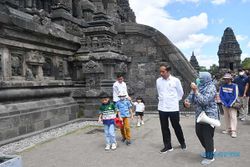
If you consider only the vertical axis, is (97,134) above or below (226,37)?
below

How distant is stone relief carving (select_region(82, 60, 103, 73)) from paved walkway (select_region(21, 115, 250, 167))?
2933 mm

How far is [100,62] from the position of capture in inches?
404

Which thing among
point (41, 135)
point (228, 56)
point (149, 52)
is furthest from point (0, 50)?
point (228, 56)

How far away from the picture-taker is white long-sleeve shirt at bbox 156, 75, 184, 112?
18.8 feet

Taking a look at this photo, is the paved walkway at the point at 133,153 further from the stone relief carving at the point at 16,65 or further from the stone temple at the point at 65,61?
the stone relief carving at the point at 16,65

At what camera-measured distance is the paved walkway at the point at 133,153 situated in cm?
513

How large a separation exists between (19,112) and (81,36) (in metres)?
4.52

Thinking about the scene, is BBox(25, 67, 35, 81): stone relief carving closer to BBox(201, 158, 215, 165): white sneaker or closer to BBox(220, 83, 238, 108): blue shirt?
BBox(220, 83, 238, 108): blue shirt

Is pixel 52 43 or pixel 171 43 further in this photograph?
pixel 171 43

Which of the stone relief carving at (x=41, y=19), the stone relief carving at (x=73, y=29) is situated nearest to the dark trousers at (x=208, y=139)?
the stone relief carving at (x=41, y=19)

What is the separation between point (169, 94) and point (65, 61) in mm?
5703

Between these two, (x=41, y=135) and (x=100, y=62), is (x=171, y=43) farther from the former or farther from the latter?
(x=41, y=135)

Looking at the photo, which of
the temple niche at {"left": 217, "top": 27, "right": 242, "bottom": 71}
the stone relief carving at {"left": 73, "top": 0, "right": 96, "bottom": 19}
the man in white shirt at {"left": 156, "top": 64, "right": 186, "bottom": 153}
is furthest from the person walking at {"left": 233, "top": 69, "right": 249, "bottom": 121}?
the temple niche at {"left": 217, "top": 27, "right": 242, "bottom": 71}

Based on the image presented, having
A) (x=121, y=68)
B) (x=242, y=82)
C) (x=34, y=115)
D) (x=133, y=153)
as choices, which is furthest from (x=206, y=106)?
(x=121, y=68)
